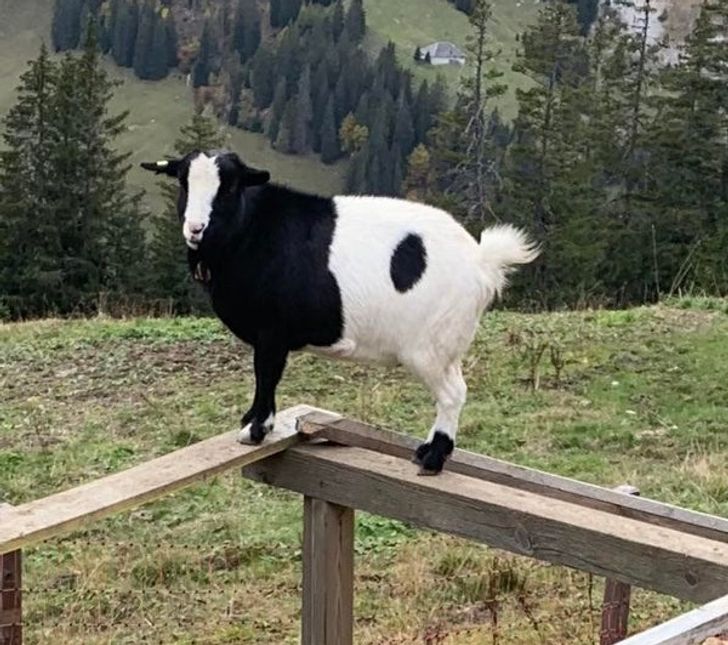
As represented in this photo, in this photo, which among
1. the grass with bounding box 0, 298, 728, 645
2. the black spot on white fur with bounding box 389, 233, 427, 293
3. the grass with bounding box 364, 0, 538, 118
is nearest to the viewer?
the black spot on white fur with bounding box 389, 233, 427, 293

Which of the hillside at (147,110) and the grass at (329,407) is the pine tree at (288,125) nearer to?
the hillside at (147,110)

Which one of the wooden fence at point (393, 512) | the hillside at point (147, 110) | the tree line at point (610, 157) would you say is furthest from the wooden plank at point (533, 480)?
the hillside at point (147, 110)

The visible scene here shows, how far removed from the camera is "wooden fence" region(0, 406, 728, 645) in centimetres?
Result: 302

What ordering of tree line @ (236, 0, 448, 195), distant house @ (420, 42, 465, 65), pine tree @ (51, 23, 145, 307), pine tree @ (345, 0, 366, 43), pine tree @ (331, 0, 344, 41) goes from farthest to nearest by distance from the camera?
distant house @ (420, 42, 465, 65), pine tree @ (345, 0, 366, 43), pine tree @ (331, 0, 344, 41), tree line @ (236, 0, 448, 195), pine tree @ (51, 23, 145, 307)

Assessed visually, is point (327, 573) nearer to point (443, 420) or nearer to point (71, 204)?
point (443, 420)

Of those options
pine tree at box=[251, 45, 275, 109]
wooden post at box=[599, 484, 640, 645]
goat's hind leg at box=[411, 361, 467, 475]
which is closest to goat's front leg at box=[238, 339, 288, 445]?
goat's hind leg at box=[411, 361, 467, 475]

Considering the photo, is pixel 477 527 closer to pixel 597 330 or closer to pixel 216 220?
pixel 216 220

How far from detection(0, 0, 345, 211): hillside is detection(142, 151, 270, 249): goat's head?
281 feet

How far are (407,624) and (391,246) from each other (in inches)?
96.7

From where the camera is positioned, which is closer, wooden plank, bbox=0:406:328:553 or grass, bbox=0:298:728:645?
wooden plank, bbox=0:406:328:553

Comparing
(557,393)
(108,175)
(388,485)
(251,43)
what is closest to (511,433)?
(557,393)

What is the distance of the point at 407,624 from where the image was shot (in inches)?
210

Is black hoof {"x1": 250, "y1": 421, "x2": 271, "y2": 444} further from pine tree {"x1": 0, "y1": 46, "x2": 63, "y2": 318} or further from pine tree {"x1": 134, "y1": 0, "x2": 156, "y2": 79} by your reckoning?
pine tree {"x1": 134, "y1": 0, "x2": 156, "y2": 79}

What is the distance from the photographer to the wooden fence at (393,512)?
3021 mm
